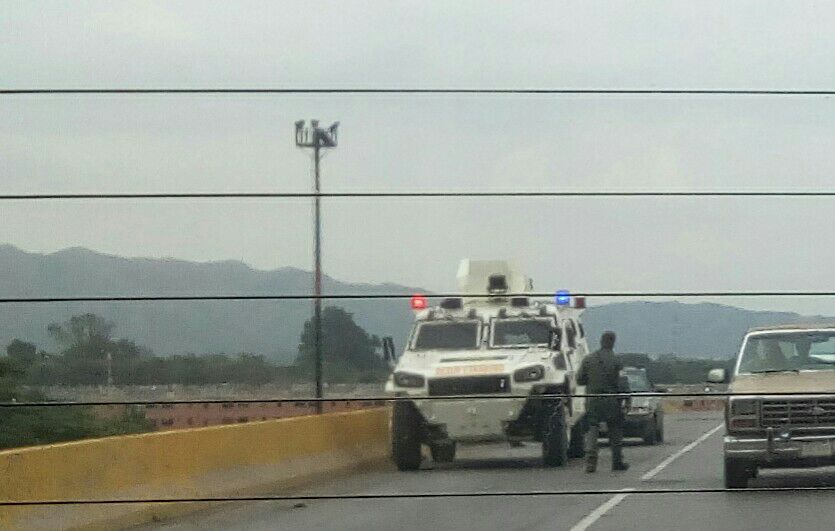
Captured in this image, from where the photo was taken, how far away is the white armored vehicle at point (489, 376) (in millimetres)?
3855

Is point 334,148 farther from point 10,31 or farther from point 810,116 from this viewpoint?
point 810,116

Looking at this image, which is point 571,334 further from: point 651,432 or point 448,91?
point 448,91

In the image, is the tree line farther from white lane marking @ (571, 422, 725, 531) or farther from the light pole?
white lane marking @ (571, 422, 725, 531)

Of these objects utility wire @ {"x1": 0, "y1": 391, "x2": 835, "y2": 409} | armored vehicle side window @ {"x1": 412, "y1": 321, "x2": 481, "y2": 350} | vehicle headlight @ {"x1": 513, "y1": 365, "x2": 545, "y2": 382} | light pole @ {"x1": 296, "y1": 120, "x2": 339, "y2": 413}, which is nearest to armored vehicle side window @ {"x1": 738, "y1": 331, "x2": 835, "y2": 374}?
utility wire @ {"x1": 0, "y1": 391, "x2": 835, "y2": 409}

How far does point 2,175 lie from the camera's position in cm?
392

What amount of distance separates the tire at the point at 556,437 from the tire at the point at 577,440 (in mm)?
14

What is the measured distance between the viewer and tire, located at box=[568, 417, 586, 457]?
12.7 ft

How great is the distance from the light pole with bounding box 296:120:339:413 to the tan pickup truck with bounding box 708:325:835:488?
42.6 inches

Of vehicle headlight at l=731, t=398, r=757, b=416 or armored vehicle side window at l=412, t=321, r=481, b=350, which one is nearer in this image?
armored vehicle side window at l=412, t=321, r=481, b=350

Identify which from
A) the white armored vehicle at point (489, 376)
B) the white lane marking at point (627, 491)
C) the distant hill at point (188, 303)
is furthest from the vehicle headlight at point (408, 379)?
the white lane marking at point (627, 491)

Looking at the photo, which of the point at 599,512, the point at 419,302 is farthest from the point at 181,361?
the point at 599,512

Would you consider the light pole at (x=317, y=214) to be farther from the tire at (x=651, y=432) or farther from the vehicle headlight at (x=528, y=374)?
the tire at (x=651, y=432)

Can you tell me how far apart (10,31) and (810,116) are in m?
2.21

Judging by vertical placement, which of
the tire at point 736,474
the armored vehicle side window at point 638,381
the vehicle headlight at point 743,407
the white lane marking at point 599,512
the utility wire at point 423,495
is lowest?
the white lane marking at point 599,512
